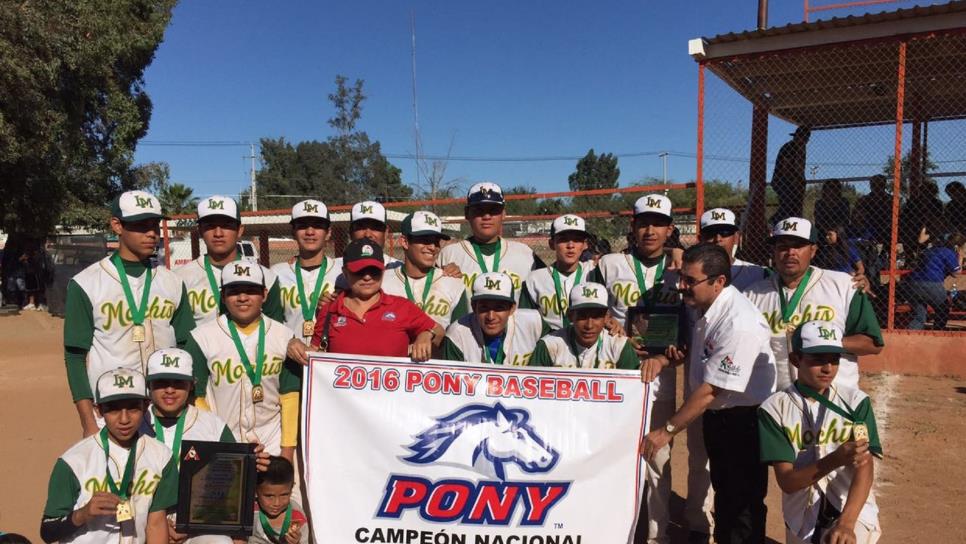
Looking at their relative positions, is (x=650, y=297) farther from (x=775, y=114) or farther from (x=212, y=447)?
(x=775, y=114)

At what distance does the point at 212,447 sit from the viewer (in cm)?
364

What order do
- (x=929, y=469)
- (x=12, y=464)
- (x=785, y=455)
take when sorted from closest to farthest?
(x=785, y=455), (x=929, y=469), (x=12, y=464)

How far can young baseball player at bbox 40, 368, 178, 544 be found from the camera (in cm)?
345

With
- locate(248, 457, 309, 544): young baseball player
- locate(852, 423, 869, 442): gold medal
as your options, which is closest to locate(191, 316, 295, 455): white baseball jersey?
locate(248, 457, 309, 544): young baseball player

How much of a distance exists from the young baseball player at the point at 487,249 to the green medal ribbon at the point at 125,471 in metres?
2.58

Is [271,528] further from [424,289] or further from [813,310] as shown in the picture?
[813,310]

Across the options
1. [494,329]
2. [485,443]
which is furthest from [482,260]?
[485,443]

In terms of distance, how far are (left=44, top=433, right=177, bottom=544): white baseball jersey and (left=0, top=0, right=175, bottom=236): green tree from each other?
1325cm

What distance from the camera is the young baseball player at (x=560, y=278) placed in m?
5.13

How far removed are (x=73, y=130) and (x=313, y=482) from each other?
16.3m

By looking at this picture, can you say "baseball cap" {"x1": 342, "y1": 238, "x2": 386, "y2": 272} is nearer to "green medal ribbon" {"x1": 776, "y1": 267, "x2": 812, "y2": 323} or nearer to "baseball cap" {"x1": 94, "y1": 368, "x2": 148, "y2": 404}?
"baseball cap" {"x1": 94, "y1": 368, "x2": 148, "y2": 404}

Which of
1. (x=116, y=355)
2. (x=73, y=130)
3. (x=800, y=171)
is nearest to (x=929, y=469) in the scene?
(x=800, y=171)

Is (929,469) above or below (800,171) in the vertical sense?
below

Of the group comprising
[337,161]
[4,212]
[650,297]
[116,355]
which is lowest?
[116,355]
